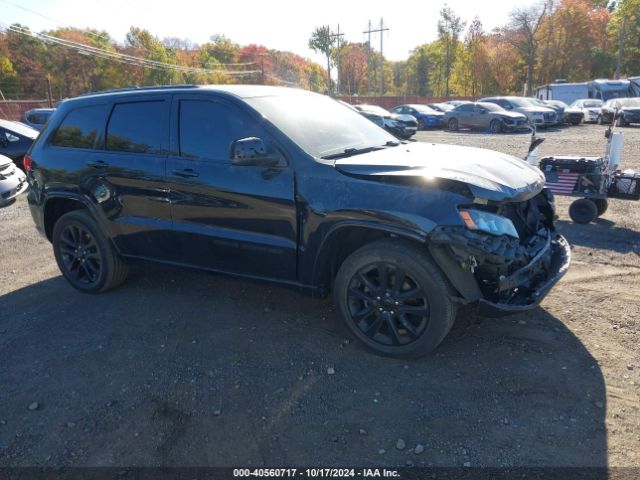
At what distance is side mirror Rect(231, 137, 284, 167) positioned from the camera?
3381mm

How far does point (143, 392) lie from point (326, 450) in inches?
52.4

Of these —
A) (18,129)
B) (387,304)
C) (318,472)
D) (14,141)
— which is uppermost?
(18,129)

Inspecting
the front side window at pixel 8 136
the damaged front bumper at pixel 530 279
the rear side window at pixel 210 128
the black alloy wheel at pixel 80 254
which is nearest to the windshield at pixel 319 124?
the rear side window at pixel 210 128

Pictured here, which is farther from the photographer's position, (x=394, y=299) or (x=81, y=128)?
(x=81, y=128)

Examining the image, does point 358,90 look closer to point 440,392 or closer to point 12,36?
point 12,36

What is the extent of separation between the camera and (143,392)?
319 cm

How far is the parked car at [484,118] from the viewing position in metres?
20.8

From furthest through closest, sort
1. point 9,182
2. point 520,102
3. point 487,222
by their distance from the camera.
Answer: point 520,102
point 9,182
point 487,222

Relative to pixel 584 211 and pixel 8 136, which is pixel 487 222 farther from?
pixel 8 136

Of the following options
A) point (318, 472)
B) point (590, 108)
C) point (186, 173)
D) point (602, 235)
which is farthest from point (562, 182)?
point (590, 108)

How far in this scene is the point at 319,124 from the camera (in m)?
4.00

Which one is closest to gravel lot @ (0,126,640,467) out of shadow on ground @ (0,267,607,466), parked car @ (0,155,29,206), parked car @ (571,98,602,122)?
shadow on ground @ (0,267,607,466)

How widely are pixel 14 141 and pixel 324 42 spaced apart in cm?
5809

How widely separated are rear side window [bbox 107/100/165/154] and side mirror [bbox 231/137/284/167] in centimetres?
97
